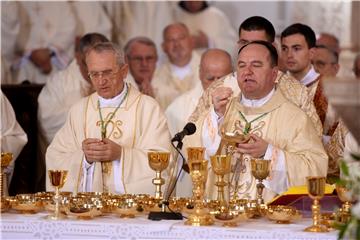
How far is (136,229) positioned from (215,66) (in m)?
3.02

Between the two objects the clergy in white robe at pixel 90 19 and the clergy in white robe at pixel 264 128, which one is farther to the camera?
the clergy in white robe at pixel 90 19

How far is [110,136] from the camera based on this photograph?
→ 880 centimetres

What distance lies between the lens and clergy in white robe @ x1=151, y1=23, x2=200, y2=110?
12156mm

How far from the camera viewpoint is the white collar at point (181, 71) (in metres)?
12.4

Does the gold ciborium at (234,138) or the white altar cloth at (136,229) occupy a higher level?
the gold ciborium at (234,138)

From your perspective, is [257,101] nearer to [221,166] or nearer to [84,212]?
[221,166]

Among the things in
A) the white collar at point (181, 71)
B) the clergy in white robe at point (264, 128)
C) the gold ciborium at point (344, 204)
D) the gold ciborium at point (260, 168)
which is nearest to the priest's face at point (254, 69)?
the clergy in white robe at point (264, 128)

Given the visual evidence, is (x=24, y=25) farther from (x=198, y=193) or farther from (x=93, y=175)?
(x=198, y=193)

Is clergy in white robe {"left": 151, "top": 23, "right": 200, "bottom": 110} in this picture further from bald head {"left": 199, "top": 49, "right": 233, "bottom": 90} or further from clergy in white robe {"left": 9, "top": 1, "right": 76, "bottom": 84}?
bald head {"left": 199, "top": 49, "right": 233, "bottom": 90}

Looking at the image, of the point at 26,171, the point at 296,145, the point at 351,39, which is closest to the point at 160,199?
the point at 296,145

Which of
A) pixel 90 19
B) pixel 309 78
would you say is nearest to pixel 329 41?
pixel 90 19

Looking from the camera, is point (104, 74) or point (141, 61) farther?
point (141, 61)

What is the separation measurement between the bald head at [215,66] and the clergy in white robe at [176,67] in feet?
7.11

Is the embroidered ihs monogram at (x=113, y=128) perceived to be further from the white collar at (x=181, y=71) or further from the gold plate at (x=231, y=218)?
the white collar at (x=181, y=71)
